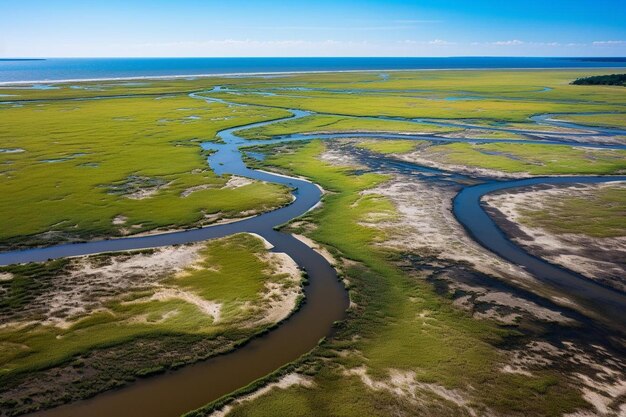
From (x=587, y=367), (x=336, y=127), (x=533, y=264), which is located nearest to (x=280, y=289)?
(x=587, y=367)

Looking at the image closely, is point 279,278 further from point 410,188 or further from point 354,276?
point 410,188

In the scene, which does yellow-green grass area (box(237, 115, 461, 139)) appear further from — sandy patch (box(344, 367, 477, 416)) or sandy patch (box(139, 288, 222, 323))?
sandy patch (box(344, 367, 477, 416))

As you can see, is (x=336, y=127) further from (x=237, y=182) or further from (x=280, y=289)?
(x=280, y=289)

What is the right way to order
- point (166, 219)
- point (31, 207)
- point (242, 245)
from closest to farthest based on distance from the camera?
point (242, 245) < point (166, 219) < point (31, 207)

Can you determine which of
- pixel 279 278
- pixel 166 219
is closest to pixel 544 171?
pixel 279 278

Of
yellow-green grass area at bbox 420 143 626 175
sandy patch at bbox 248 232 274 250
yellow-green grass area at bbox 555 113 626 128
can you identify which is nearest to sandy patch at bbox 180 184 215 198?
sandy patch at bbox 248 232 274 250
